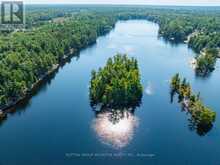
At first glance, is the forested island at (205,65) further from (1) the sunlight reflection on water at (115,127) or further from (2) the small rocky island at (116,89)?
(1) the sunlight reflection on water at (115,127)

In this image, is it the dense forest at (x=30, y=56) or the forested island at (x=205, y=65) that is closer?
the dense forest at (x=30, y=56)

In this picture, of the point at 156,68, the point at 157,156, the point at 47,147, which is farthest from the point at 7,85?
the point at 156,68

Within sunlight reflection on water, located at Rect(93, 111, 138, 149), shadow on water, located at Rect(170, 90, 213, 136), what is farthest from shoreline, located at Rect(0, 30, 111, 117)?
shadow on water, located at Rect(170, 90, 213, 136)

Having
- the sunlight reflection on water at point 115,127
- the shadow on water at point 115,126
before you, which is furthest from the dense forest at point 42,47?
the sunlight reflection on water at point 115,127

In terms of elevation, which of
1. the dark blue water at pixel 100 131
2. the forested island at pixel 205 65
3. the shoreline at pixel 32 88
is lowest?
the dark blue water at pixel 100 131

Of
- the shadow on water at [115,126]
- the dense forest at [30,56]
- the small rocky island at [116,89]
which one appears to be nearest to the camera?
the shadow on water at [115,126]

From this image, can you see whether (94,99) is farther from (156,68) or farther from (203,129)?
(156,68)

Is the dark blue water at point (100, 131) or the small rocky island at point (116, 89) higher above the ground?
the small rocky island at point (116, 89)
